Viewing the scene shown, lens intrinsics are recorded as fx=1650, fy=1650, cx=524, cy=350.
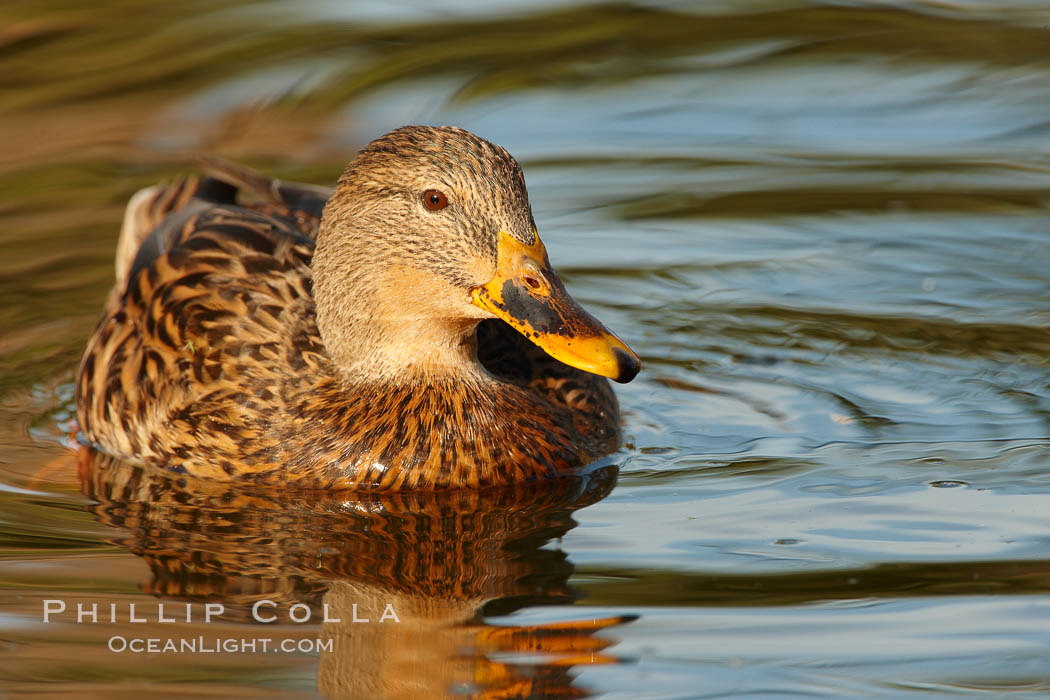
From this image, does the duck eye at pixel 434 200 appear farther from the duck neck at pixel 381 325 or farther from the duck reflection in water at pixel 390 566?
the duck reflection in water at pixel 390 566

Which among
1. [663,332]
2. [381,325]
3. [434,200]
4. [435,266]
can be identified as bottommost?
[663,332]

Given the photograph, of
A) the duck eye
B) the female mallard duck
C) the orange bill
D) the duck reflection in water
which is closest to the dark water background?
the duck reflection in water

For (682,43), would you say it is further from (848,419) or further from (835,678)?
(835,678)

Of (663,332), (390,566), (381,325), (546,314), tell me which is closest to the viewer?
(390,566)

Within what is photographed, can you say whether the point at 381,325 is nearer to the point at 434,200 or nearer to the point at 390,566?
the point at 434,200

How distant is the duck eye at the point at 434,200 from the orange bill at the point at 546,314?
0.99ft

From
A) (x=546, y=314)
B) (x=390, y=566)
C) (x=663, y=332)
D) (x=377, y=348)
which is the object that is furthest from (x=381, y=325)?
(x=663, y=332)

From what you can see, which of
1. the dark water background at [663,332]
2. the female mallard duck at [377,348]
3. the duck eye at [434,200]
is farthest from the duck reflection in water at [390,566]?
the duck eye at [434,200]

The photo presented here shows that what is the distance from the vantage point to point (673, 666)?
16.1ft

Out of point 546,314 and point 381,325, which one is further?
point 381,325

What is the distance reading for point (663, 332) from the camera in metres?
8.56

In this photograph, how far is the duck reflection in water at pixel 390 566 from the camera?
5.01 metres

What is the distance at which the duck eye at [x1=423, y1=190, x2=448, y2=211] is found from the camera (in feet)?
21.2

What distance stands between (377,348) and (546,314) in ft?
3.23
